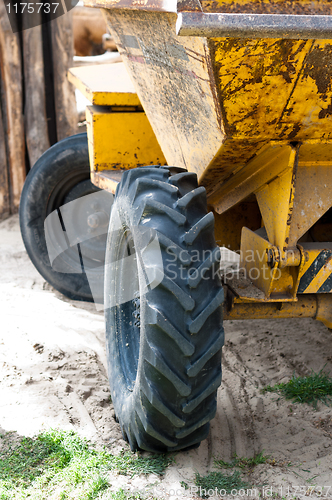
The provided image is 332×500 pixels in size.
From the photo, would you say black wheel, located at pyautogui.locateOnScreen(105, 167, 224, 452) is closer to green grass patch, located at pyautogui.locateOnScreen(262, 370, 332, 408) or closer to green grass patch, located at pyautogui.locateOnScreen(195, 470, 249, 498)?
A: green grass patch, located at pyautogui.locateOnScreen(195, 470, 249, 498)

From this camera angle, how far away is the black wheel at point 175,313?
71.1 inches

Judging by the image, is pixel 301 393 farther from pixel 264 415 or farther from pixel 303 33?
pixel 303 33

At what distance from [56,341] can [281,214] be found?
179 cm

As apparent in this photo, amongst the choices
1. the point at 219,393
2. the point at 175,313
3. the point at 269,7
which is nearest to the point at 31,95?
the point at 219,393

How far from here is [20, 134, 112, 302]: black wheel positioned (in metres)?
3.87

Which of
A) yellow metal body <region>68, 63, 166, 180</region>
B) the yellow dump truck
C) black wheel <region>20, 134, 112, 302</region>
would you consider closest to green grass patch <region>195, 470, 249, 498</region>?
the yellow dump truck

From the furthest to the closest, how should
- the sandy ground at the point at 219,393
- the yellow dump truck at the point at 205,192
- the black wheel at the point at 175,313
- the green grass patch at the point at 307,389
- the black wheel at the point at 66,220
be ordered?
the black wheel at the point at 66,220 → the green grass patch at the point at 307,389 → the sandy ground at the point at 219,393 → the black wheel at the point at 175,313 → the yellow dump truck at the point at 205,192

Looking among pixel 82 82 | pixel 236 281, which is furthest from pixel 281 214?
pixel 82 82

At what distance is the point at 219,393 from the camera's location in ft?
8.87

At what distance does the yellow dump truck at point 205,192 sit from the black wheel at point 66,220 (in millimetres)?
1366

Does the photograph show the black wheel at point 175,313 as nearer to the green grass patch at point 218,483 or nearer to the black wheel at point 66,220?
the green grass patch at point 218,483

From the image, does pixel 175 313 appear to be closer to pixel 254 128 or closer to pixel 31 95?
pixel 254 128

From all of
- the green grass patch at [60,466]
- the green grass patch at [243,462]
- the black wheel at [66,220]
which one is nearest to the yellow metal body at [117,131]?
the black wheel at [66,220]

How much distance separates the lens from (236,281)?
7.94ft
